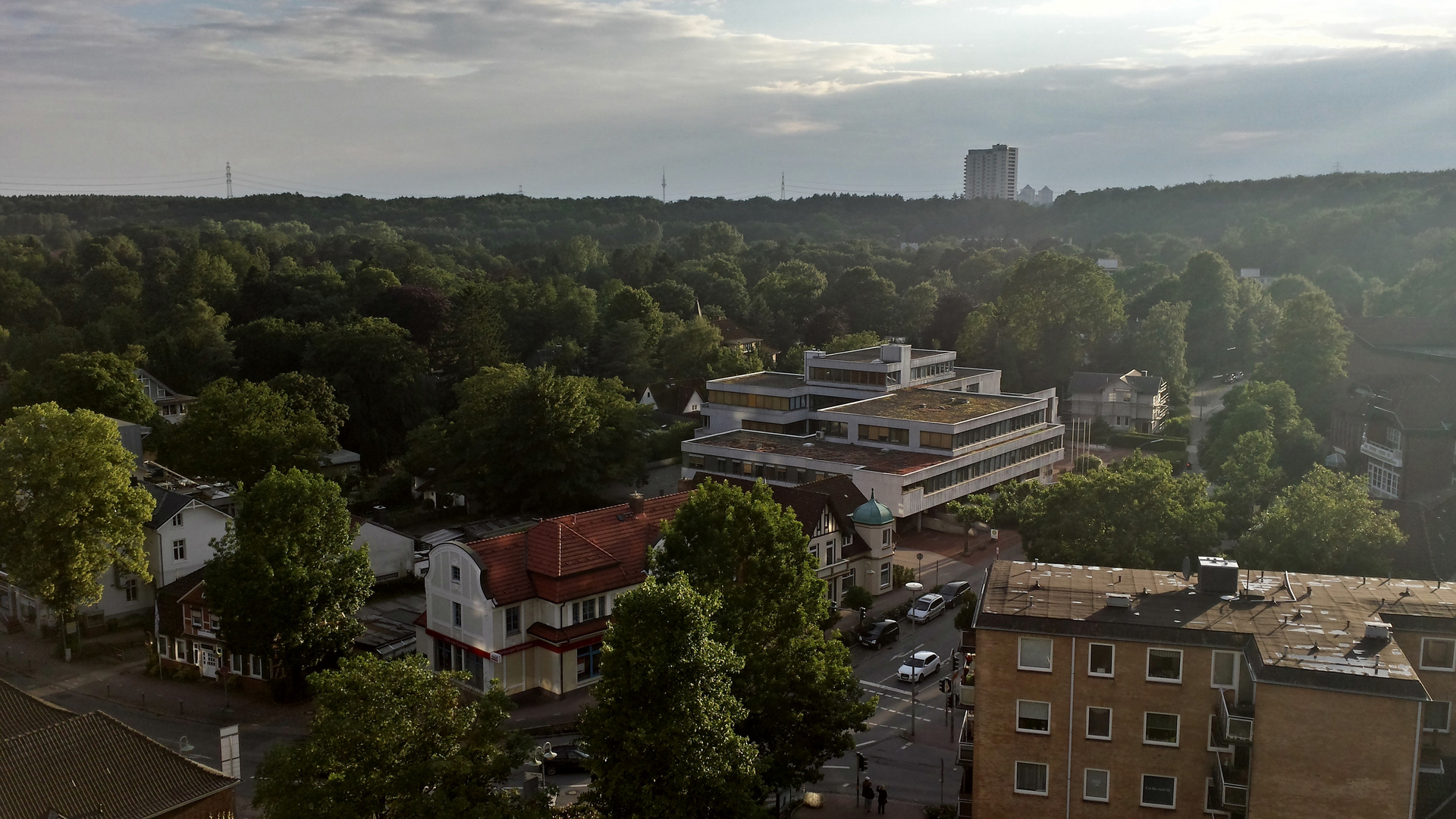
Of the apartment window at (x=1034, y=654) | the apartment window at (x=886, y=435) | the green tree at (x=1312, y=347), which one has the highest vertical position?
the green tree at (x=1312, y=347)

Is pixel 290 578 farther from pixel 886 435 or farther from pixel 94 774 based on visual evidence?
pixel 886 435

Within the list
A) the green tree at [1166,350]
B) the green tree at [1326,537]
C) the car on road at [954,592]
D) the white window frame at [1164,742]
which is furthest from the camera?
the green tree at [1166,350]

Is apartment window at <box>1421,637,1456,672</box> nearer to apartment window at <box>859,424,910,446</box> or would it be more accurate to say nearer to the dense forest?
apartment window at <box>859,424,910,446</box>

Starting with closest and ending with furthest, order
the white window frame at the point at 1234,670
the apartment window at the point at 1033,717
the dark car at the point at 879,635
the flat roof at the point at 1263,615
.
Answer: the flat roof at the point at 1263,615 → the white window frame at the point at 1234,670 → the apartment window at the point at 1033,717 → the dark car at the point at 879,635

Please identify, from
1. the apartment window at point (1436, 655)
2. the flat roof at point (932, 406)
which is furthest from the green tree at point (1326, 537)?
the flat roof at point (932, 406)

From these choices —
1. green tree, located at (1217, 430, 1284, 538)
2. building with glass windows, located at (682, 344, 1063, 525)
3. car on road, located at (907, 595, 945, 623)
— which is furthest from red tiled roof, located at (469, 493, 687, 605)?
→ green tree, located at (1217, 430, 1284, 538)

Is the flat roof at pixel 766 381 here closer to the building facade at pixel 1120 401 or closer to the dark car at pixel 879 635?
the building facade at pixel 1120 401

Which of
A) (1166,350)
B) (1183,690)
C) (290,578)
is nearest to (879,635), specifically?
(1183,690)
